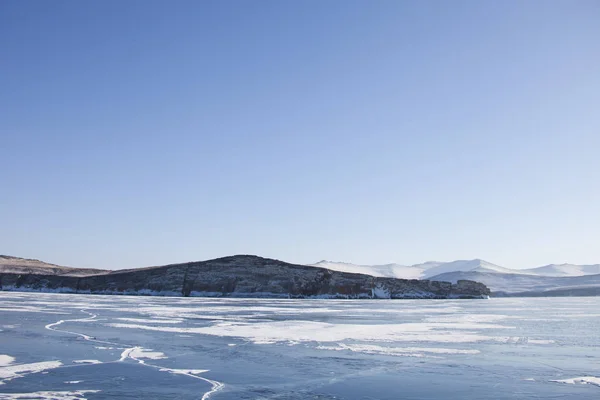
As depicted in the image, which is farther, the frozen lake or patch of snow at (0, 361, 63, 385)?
patch of snow at (0, 361, 63, 385)

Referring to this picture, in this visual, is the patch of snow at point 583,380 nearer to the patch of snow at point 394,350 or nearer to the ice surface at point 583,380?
the ice surface at point 583,380

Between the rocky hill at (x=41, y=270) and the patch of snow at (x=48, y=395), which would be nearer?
the patch of snow at (x=48, y=395)

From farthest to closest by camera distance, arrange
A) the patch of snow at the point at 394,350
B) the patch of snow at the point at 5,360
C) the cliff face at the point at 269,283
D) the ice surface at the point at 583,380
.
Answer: the cliff face at the point at 269,283, the patch of snow at the point at 394,350, the patch of snow at the point at 5,360, the ice surface at the point at 583,380

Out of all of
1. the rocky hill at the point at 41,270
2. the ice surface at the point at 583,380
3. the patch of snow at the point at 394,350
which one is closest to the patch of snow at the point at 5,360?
the patch of snow at the point at 394,350

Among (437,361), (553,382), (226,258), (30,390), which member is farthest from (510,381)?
(226,258)

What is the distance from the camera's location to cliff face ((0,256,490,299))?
3086 inches

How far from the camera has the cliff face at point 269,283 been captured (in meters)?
78.4

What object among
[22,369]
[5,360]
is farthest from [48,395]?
[5,360]

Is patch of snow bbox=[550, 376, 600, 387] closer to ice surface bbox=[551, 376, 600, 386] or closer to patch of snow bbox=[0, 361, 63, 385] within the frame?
ice surface bbox=[551, 376, 600, 386]

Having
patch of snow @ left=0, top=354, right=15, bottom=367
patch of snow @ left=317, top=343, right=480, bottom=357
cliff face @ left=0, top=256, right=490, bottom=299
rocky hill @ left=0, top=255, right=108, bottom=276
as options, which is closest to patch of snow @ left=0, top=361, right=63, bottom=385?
patch of snow @ left=0, top=354, right=15, bottom=367

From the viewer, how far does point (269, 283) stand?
79.0 metres

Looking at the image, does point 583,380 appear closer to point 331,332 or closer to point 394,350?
point 394,350

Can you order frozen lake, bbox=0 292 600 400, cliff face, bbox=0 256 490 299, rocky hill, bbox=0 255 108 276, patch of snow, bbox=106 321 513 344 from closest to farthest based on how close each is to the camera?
frozen lake, bbox=0 292 600 400
patch of snow, bbox=106 321 513 344
cliff face, bbox=0 256 490 299
rocky hill, bbox=0 255 108 276

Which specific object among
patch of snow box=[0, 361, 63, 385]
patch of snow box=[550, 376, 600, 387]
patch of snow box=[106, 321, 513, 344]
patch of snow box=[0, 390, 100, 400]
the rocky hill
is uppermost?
the rocky hill
